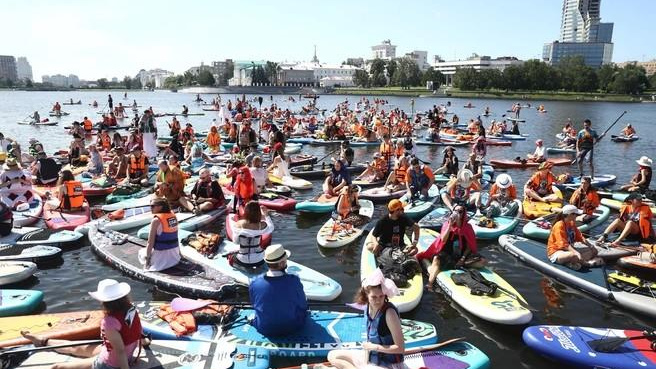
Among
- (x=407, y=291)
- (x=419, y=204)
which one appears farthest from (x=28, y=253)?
(x=419, y=204)

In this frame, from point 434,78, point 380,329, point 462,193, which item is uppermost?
point 434,78

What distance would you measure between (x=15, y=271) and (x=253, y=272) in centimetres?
488

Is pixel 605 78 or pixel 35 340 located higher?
pixel 605 78

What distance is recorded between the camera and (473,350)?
6.82 metres

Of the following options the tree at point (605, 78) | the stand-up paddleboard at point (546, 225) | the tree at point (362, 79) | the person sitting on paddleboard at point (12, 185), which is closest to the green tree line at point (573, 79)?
the tree at point (605, 78)

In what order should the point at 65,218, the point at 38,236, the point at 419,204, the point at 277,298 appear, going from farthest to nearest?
the point at 419,204, the point at 65,218, the point at 38,236, the point at 277,298

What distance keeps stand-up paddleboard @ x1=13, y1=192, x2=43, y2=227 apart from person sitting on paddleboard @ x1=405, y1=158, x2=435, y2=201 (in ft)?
35.6

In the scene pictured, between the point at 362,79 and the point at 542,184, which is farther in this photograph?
the point at 362,79

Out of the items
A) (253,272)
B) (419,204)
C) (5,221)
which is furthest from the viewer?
(419,204)

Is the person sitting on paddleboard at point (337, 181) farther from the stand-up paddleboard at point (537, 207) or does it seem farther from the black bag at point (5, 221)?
the black bag at point (5, 221)

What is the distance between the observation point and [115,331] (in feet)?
17.4

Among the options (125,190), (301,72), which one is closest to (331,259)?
(125,190)

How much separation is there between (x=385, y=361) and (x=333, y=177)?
33.8 ft

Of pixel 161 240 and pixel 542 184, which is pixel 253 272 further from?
pixel 542 184
